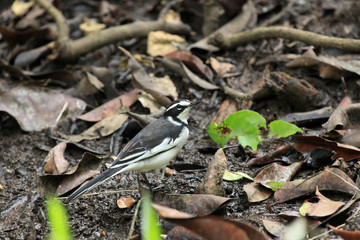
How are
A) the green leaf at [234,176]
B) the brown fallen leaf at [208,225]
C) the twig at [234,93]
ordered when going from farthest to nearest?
the twig at [234,93] < the green leaf at [234,176] < the brown fallen leaf at [208,225]

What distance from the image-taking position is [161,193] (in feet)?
16.1

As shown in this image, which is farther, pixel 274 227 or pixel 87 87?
pixel 87 87

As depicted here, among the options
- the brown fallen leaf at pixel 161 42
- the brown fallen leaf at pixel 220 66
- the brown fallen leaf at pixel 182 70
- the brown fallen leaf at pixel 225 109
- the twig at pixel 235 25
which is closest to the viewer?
the brown fallen leaf at pixel 225 109

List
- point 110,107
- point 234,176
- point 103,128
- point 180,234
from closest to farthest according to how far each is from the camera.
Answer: point 180,234
point 234,176
point 103,128
point 110,107

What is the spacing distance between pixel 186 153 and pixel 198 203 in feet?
5.08

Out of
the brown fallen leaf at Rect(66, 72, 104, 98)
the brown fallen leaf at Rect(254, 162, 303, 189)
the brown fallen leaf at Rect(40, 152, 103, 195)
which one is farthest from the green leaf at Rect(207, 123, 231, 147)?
the brown fallen leaf at Rect(66, 72, 104, 98)

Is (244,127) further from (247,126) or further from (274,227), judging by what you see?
(274,227)

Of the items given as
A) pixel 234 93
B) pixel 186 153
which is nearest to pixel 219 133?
pixel 186 153

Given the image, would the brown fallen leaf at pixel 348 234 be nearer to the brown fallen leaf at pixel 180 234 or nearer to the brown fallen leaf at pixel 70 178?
the brown fallen leaf at pixel 180 234

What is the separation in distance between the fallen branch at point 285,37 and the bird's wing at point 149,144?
7.97ft

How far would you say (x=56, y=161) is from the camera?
5676mm

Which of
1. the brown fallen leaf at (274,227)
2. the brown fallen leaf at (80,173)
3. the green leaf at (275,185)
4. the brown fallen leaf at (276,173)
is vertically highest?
the brown fallen leaf at (274,227)

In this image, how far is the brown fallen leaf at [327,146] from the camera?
4914 millimetres

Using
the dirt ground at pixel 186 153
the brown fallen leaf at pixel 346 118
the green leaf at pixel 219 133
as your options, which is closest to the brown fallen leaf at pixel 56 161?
the dirt ground at pixel 186 153
